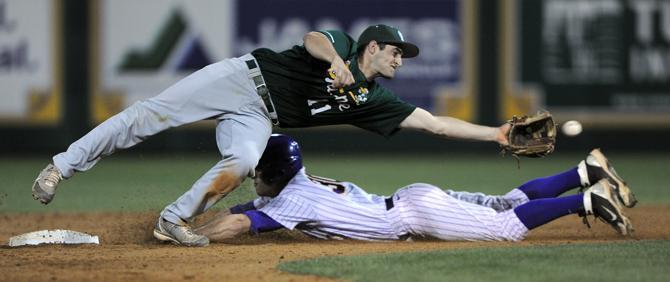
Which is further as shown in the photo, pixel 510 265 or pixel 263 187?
pixel 263 187

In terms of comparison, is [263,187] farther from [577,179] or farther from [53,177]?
[577,179]

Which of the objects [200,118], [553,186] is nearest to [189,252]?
[200,118]

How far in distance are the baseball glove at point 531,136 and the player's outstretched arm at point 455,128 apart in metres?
0.05

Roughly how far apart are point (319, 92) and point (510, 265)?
62.2 inches

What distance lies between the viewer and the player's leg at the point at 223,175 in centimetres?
545

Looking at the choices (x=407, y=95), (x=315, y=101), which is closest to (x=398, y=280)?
(x=315, y=101)

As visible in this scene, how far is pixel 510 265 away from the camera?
15.5 feet

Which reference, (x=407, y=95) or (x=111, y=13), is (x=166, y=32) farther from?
(x=407, y=95)

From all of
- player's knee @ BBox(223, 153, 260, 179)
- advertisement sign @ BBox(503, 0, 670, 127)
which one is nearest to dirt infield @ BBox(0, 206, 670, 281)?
player's knee @ BBox(223, 153, 260, 179)

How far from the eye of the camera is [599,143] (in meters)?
14.2

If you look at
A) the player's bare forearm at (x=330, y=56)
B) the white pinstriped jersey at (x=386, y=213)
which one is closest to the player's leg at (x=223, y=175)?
the white pinstriped jersey at (x=386, y=213)

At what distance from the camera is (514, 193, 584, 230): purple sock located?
17.9ft

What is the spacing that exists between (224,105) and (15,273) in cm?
148

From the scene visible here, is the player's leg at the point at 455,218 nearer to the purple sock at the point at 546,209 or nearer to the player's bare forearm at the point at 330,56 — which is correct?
the purple sock at the point at 546,209
